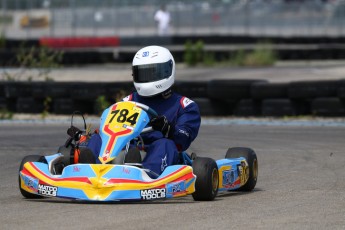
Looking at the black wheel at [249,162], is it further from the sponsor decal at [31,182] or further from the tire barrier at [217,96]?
the tire barrier at [217,96]

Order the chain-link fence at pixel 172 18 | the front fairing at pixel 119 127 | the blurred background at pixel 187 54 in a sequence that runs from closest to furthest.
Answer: the front fairing at pixel 119 127 → the blurred background at pixel 187 54 → the chain-link fence at pixel 172 18

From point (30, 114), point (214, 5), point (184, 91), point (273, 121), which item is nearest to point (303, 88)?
point (273, 121)

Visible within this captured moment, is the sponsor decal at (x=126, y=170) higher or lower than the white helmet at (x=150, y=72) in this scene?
lower

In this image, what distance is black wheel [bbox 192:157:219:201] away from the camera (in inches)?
297

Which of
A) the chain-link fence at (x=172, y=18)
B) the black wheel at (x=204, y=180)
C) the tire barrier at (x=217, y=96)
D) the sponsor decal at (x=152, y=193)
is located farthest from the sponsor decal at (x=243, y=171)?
the chain-link fence at (x=172, y=18)

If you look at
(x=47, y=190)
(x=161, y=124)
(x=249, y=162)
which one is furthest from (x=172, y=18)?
(x=47, y=190)

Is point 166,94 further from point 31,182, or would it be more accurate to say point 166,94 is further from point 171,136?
point 31,182

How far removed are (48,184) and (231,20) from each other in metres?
35.7

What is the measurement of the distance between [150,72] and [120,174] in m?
1.34

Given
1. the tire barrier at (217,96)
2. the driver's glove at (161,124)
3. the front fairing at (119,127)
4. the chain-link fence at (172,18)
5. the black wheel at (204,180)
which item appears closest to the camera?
the black wheel at (204,180)

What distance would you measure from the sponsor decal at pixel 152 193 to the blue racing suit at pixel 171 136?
0.37 meters

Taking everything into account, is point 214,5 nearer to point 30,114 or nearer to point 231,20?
point 231,20

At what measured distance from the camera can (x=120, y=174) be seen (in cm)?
732

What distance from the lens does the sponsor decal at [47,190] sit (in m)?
7.39
